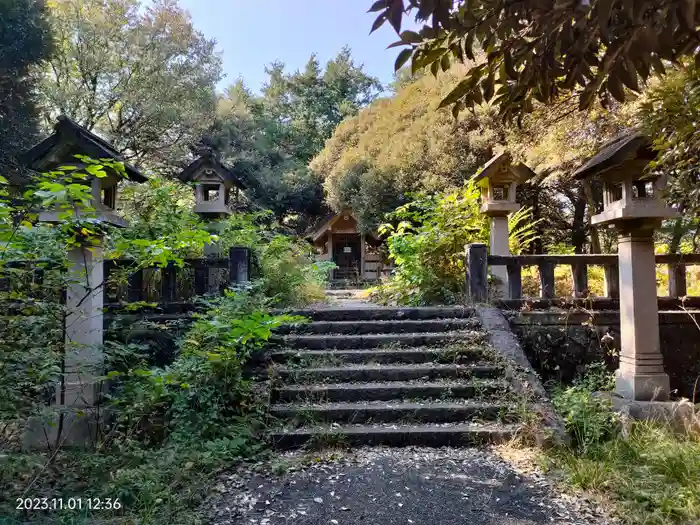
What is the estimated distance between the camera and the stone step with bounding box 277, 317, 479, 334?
193 inches

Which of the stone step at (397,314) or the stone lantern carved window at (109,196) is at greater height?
the stone lantern carved window at (109,196)

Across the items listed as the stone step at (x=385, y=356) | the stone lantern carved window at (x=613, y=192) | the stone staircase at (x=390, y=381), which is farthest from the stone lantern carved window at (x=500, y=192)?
the stone step at (x=385, y=356)

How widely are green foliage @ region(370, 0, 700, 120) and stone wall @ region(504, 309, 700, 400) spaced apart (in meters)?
3.48

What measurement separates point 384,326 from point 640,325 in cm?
264

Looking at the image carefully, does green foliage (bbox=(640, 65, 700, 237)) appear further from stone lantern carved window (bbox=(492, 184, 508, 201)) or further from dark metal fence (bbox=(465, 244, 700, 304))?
stone lantern carved window (bbox=(492, 184, 508, 201))

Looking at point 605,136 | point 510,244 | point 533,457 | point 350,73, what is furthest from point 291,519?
point 350,73

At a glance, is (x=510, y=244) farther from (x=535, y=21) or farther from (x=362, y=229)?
(x=362, y=229)

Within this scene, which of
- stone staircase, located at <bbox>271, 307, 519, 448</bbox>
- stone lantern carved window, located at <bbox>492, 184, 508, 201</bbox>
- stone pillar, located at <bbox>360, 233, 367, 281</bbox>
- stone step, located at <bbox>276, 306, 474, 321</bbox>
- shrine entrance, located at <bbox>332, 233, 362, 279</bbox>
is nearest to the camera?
stone staircase, located at <bbox>271, 307, 519, 448</bbox>

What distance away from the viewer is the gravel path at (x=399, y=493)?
237 cm

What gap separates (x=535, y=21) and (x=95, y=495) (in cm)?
334

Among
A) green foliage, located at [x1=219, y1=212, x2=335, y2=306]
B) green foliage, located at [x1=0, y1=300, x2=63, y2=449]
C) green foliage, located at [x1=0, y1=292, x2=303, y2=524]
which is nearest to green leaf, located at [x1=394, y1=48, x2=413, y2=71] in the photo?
green foliage, located at [x1=0, y1=292, x2=303, y2=524]

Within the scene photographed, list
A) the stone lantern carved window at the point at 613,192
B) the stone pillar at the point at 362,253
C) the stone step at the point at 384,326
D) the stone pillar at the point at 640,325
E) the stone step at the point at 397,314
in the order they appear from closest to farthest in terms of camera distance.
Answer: the stone pillar at the point at 640,325 < the stone lantern carved window at the point at 613,192 < the stone step at the point at 384,326 < the stone step at the point at 397,314 < the stone pillar at the point at 362,253

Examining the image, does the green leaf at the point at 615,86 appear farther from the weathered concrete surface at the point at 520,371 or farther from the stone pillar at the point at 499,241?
the stone pillar at the point at 499,241

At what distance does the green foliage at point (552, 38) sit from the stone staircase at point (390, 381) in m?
2.65
